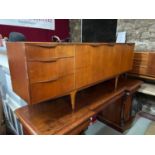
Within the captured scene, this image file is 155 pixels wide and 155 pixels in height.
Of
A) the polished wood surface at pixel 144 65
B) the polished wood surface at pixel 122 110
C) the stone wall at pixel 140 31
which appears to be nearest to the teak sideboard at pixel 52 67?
the polished wood surface at pixel 122 110

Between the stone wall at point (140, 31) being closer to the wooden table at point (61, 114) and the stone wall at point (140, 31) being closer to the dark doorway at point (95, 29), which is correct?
the dark doorway at point (95, 29)

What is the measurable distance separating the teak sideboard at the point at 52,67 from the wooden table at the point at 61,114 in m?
0.13

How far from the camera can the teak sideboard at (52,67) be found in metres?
0.85

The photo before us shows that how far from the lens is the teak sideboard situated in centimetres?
85

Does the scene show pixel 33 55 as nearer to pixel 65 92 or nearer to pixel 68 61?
pixel 68 61

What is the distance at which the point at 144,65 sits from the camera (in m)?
2.30

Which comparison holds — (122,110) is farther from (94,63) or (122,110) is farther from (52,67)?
(52,67)

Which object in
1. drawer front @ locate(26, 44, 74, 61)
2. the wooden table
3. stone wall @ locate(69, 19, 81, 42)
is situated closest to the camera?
drawer front @ locate(26, 44, 74, 61)

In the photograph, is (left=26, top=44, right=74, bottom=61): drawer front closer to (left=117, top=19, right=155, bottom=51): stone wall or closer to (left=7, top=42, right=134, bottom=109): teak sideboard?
(left=7, top=42, right=134, bottom=109): teak sideboard

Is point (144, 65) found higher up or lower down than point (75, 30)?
lower down

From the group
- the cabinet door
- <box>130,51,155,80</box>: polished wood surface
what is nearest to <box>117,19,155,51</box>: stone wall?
<box>130,51,155,80</box>: polished wood surface

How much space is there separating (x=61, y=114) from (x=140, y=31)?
2.09m

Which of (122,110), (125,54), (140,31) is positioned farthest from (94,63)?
(140,31)
